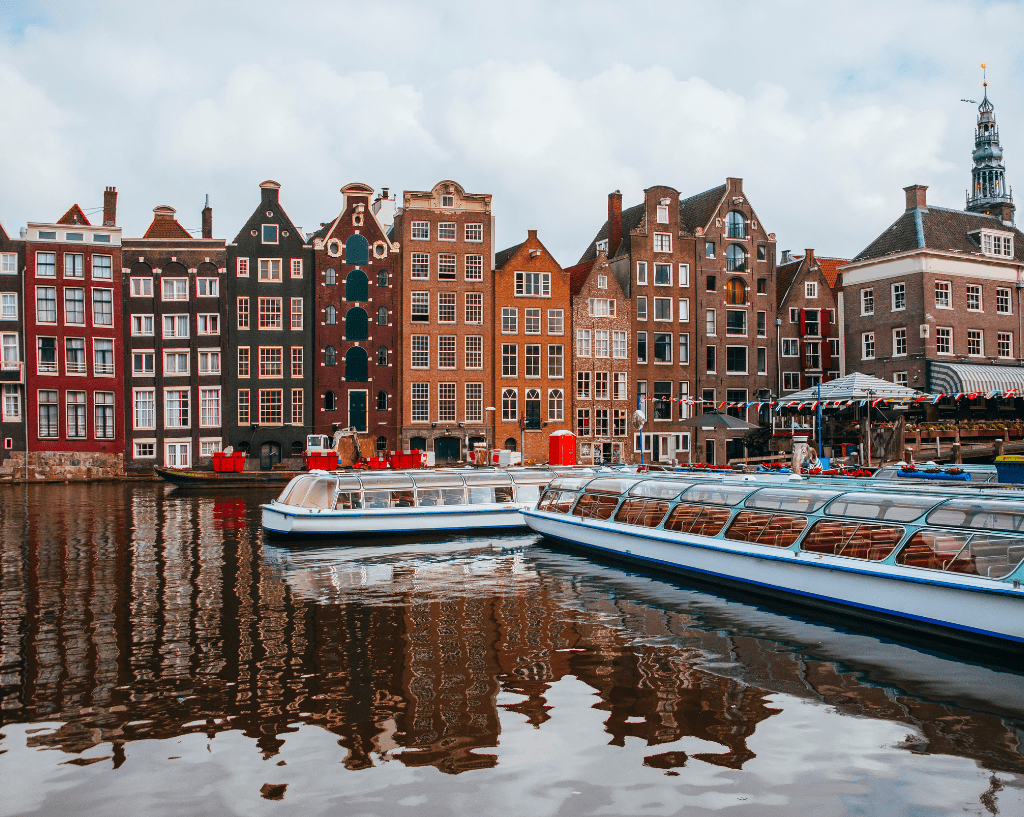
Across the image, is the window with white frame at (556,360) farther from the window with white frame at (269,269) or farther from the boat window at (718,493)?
the boat window at (718,493)

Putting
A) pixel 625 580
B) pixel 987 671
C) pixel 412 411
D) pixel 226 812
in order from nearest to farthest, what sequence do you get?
pixel 226 812
pixel 987 671
pixel 625 580
pixel 412 411

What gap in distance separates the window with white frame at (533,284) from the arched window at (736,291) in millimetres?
13488

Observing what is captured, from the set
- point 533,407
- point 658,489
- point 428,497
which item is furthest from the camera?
point 533,407

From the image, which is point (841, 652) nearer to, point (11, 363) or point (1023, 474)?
point (1023, 474)

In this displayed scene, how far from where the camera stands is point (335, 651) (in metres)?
14.2

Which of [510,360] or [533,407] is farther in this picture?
[533,407]

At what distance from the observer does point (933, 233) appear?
196 feet

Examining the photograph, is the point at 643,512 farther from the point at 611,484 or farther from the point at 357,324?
the point at 357,324

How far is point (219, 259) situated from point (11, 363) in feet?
47.2

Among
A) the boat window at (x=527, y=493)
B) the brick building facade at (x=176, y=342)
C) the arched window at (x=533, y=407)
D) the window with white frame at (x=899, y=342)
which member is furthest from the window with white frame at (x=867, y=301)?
the brick building facade at (x=176, y=342)

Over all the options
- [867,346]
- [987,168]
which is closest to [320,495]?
[867,346]

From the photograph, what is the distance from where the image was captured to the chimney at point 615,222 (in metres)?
67.8

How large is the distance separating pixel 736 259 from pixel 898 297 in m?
11.7

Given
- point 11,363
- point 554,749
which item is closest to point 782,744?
point 554,749
